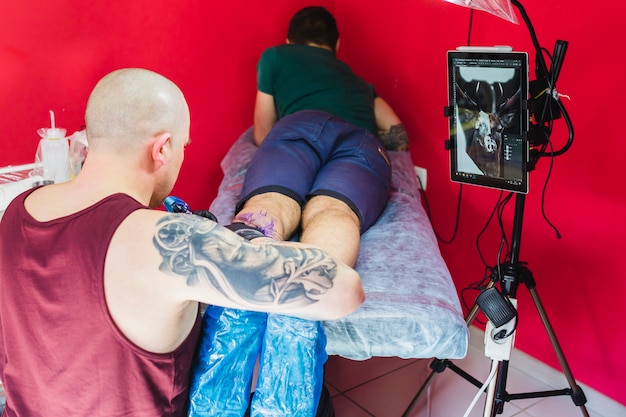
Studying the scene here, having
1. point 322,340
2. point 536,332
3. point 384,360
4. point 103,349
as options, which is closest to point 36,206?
point 103,349

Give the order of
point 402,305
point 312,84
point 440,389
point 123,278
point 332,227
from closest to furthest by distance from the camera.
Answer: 1. point 123,278
2. point 402,305
3. point 332,227
4. point 440,389
5. point 312,84

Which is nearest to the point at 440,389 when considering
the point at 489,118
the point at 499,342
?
the point at 499,342

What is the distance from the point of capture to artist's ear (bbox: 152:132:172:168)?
120 cm

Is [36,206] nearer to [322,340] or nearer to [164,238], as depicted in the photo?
[164,238]

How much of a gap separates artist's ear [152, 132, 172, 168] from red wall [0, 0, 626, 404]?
3.76 feet

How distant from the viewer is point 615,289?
1988 mm

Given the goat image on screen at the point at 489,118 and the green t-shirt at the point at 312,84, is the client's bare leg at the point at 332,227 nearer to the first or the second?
the goat image on screen at the point at 489,118

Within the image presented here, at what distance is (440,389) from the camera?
2.22 metres

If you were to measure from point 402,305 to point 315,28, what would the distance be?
1381 millimetres

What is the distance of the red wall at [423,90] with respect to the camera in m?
1.97

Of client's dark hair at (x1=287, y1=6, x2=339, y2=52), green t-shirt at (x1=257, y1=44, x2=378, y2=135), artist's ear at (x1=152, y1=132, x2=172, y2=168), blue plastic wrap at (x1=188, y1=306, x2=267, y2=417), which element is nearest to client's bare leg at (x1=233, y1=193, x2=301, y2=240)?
blue plastic wrap at (x1=188, y1=306, x2=267, y2=417)

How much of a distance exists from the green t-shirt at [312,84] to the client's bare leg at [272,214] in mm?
616

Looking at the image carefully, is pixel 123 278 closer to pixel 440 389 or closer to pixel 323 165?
pixel 323 165

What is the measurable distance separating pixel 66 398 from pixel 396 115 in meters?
1.78
